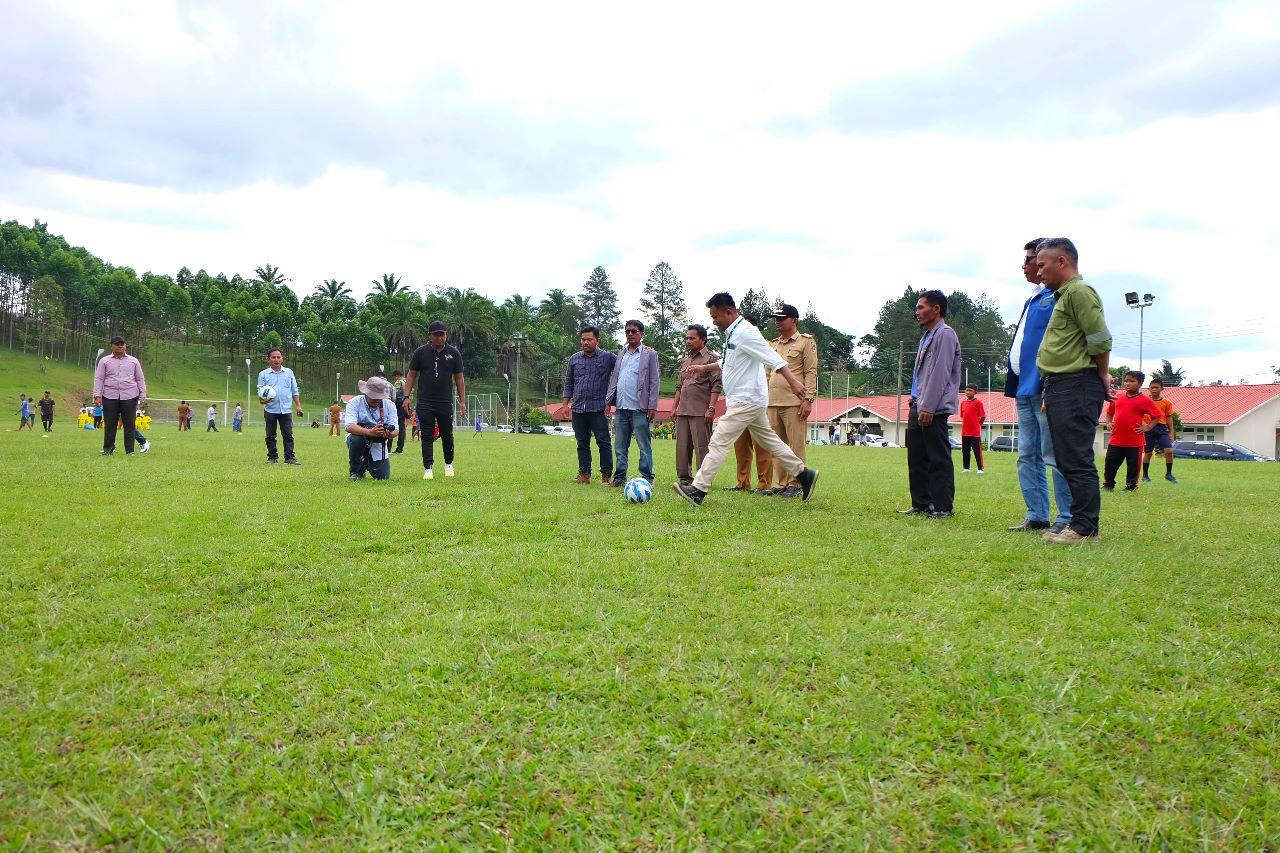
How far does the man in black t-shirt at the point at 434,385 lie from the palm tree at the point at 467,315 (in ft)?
299

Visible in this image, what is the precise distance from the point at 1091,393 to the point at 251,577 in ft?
17.9

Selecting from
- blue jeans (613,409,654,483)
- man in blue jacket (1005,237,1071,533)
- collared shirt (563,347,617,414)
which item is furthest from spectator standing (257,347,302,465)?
man in blue jacket (1005,237,1071,533)

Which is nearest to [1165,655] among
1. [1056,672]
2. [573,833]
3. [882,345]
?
[1056,672]

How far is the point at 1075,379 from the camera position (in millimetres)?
5387

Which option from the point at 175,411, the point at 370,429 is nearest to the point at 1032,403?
the point at 370,429

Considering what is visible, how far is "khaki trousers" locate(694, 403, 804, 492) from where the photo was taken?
A: 6766 mm

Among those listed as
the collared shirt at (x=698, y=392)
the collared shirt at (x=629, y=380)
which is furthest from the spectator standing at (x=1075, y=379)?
the collared shirt at (x=629, y=380)

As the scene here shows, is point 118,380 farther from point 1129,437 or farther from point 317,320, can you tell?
point 317,320

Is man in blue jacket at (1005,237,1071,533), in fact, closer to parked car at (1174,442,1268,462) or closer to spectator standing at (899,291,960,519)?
spectator standing at (899,291,960,519)

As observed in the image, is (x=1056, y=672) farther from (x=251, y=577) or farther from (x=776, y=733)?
(x=251, y=577)

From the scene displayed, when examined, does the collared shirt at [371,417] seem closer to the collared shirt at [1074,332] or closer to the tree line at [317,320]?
the collared shirt at [1074,332]

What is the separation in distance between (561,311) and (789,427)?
118271 mm

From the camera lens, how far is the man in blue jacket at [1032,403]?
6051 mm

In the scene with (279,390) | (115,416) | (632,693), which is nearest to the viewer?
(632,693)
